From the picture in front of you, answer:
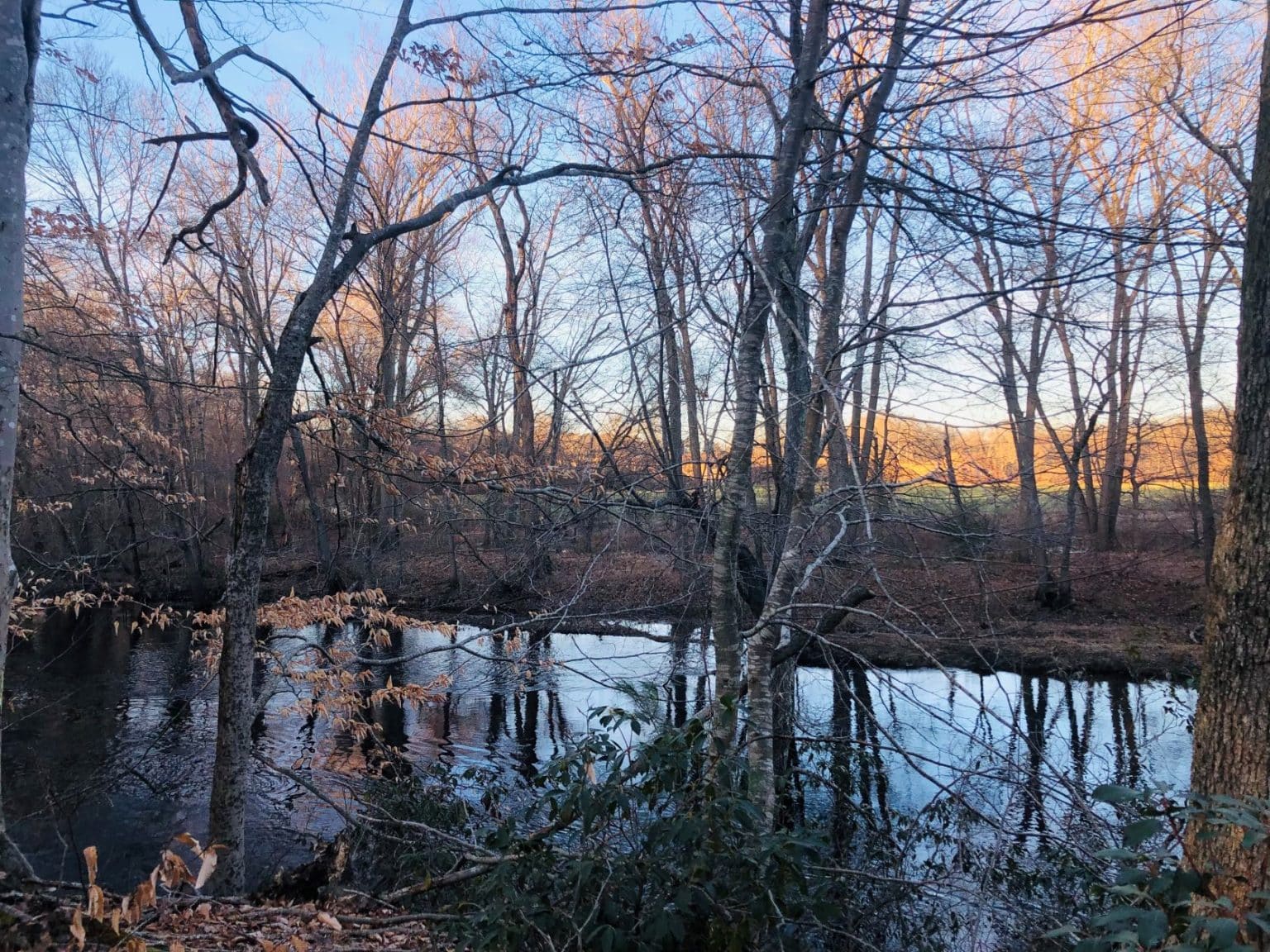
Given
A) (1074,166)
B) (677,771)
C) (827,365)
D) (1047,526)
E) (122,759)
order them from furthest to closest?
(122,759)
(1047,526)
(827,365)
(1074,166)
(677,771)

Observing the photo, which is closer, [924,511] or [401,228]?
[924,511]

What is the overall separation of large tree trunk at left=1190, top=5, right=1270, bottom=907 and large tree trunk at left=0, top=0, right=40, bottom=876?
503cm

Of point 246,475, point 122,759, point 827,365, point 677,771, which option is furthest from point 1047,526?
point 122,759

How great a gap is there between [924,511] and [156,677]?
48.2 ft

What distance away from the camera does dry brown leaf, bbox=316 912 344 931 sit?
4141mm

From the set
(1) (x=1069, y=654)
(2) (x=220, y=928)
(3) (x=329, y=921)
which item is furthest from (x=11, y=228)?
(1) (x=1069, y=654)

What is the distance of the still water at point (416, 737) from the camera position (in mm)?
8289

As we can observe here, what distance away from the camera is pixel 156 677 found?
47.4 feet

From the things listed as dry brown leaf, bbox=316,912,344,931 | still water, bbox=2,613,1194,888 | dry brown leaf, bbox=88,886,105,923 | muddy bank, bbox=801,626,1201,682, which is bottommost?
still water, bbox=2,613,1194,888

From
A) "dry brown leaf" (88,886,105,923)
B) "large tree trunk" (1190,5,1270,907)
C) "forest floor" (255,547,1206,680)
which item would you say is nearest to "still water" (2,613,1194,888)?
"forest floor" (255,547,1206,680)

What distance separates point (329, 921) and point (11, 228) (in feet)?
11.8

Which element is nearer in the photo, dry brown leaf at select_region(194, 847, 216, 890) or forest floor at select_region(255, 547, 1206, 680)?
dry brown leaf at select_region(194, 847, 216, 890)

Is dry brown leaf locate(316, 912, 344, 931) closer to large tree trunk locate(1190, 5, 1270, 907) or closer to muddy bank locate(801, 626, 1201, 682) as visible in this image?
large tree trunk locate(1190, 5, 1270, 907)

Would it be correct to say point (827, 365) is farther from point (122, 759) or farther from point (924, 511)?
point (122, 759)
